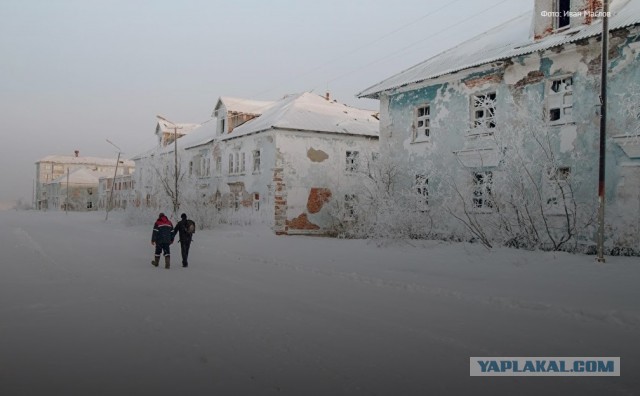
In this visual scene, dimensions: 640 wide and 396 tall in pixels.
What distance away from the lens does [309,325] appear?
286 inches

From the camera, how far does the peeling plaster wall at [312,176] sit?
3070 cm

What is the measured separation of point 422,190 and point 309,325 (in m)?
16.5

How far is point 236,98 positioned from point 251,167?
7646 mm

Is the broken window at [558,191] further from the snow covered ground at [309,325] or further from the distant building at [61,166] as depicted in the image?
the distant building at [61,166]

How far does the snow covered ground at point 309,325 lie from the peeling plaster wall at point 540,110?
11.9 feet

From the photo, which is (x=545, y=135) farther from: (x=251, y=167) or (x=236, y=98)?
(x=236, y=98)

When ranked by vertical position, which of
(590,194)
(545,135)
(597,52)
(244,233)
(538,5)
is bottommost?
(244,233)

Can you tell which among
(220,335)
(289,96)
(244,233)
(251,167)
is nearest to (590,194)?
(220,335)

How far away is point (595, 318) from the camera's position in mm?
8008

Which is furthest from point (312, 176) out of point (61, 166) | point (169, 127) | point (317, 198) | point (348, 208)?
point (61, 166)

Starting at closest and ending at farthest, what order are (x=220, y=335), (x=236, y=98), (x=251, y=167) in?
(x=220, y=335), (x=251, y=167), (x=236, y=98)

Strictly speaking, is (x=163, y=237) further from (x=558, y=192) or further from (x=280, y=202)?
(x=280, y=202)

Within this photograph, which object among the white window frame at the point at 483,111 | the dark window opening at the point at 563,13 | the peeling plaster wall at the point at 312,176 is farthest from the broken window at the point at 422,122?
the peeling plaster wall at the point at 312,176

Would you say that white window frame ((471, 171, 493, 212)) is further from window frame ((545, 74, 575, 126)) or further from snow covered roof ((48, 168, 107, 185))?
snow covered roof ((48, 168, 107, 185))
